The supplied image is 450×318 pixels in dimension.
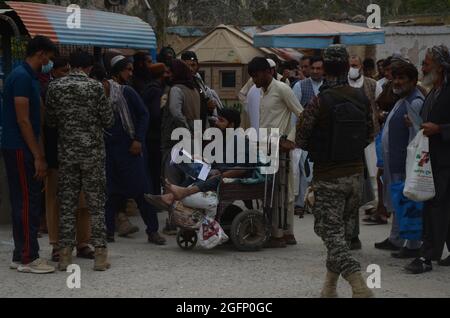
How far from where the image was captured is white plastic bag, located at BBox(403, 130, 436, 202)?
681 cm

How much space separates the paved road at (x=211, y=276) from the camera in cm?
629

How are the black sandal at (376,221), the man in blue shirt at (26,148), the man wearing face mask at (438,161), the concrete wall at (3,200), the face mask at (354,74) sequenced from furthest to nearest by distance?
the black sandal at (376,221) < the face mask at (354,74) < the concrete wall at (3,200) < the man wearing face mask at (438,161) < the man in blue shirt at (26,148)

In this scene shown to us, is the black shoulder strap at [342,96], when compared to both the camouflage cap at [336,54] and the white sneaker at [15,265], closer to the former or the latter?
the camouflage cap at [336,54]

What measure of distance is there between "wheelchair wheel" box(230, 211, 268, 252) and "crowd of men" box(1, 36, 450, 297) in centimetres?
23

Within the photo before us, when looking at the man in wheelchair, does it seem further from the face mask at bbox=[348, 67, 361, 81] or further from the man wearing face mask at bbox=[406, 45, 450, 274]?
the face mask at bbox=[348, 67, 361, 81]

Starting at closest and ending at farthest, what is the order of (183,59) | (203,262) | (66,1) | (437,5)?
(203,262), (183,59), (66,1), (437,5)

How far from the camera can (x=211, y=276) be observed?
684 cm

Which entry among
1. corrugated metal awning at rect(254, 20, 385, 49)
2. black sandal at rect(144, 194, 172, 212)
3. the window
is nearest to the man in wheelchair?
black sandal at rect(144, 194, 172, 212)

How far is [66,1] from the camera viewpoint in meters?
22.4

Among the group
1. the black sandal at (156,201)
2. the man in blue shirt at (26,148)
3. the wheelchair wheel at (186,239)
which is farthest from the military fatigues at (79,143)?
the wheelchair wheel at (186,239)

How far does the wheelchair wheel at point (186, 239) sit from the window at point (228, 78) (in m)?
13.9

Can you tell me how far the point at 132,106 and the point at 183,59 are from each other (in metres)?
1.31

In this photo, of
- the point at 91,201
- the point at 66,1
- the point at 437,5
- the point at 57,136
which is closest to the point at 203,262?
the point at 91,201
